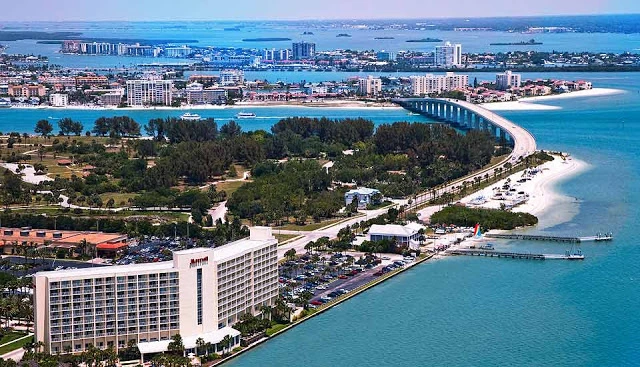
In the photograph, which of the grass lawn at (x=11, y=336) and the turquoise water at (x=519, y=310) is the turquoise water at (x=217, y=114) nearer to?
the turquoise water at (x=519, y=310)

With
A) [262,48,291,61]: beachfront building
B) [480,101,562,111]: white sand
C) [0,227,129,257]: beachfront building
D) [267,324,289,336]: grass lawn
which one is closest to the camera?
[267,324,289,336]: grass lawn

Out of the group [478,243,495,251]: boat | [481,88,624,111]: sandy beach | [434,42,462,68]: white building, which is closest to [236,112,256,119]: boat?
[481,88,624,111]: sandy beach

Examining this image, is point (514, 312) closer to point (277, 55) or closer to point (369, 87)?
point (369, 87)

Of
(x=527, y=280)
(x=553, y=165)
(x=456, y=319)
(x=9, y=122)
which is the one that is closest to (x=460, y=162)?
(x=553, y=165)

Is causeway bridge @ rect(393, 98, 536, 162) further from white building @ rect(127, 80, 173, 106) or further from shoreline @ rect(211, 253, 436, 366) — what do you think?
shoreline @ rect(211, 253, 436, 366)

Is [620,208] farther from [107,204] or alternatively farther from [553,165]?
[107,204]

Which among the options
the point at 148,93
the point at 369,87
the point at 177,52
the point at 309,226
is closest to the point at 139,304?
the point at 309,226

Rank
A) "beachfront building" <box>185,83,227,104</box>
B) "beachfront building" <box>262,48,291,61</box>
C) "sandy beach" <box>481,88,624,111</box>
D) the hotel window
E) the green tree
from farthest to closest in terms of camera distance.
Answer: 1. "beachfront building" <box>262,48,291,61</box>
2. "beachfront building" <box>185,83,227,104</box>
3. "sandy beach" <box>481,88,624,111</box>
4. the green tree
5. the hotel window
